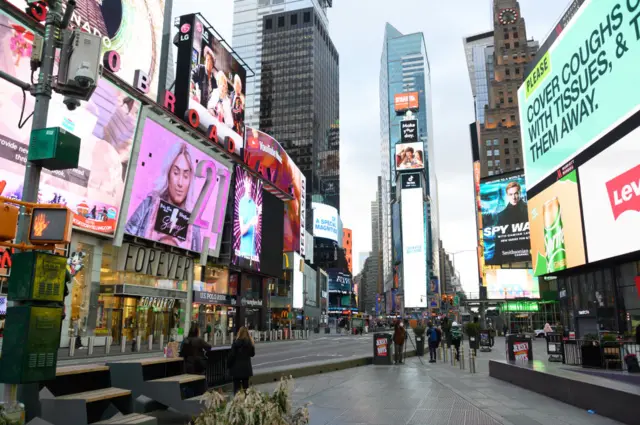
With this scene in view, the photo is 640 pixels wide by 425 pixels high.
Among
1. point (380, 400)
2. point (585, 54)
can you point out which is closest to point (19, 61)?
point (380, 400)

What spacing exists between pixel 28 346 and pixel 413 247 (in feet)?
603

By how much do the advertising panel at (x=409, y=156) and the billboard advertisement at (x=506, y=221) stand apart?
342 ft

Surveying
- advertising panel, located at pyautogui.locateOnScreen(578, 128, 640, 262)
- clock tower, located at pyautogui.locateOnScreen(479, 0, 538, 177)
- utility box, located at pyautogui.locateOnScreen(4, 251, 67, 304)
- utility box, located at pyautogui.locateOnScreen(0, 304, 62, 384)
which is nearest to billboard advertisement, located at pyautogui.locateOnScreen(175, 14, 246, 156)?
advertising panel, located at pyautogui.locateOnScreen(578, 128, 640, 262)

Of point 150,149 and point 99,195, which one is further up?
point 150,149

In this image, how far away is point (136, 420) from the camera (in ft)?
18.9

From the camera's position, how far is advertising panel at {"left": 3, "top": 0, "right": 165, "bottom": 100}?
33.6m

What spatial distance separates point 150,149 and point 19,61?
505 inches

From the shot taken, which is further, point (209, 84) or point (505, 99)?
point (505, 99)

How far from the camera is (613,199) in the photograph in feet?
74.3

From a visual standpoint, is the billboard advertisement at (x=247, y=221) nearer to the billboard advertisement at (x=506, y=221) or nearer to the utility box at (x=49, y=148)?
the billboard advertisement at (x=506, y=221)

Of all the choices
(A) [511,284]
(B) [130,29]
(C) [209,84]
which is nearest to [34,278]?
(B) [130,29]

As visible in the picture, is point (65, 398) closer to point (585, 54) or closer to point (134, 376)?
point (134, 376)

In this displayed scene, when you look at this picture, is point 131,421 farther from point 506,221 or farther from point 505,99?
point 505,99

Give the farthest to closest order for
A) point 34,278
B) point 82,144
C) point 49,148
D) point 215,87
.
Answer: point 215,87
point 82,144
point 49,148
point 34,278
